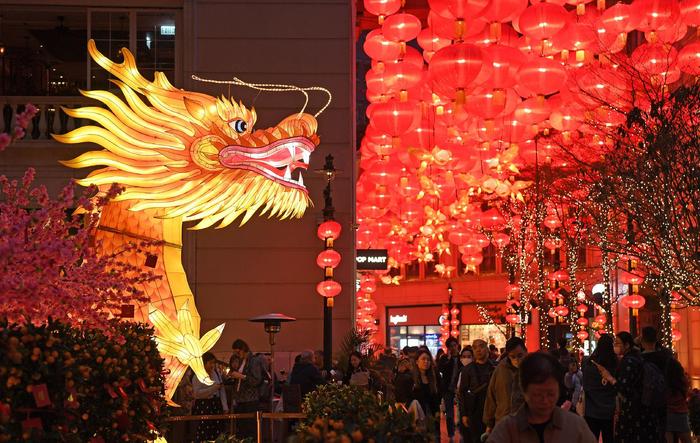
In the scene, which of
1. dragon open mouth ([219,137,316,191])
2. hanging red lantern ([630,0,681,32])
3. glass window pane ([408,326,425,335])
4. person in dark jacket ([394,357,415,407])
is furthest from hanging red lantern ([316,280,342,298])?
glass window pane ([408,326,425,335])

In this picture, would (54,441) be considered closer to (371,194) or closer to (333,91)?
(333,91)

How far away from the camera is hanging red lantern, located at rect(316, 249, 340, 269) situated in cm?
1919

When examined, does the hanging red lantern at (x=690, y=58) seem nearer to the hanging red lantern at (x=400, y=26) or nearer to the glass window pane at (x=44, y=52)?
the hanging red lantern at (x=400, y=26)

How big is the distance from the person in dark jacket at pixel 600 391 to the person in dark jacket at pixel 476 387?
135 cm

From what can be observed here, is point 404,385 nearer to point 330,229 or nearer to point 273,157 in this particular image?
point 330,229

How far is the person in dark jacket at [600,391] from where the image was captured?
41.8ft

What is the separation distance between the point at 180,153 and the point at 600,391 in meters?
5.54

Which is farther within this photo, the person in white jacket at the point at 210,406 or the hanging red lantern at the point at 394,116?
the hanging red lantern at the point at 394,116

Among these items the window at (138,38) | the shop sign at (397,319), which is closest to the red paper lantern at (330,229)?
the window at (138,38)

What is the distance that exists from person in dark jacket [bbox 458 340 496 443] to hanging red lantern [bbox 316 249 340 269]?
5.41m

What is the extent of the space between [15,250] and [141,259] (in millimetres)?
6287

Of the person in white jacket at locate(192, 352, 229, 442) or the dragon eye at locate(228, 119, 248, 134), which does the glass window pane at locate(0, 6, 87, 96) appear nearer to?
the dragon eye at locate(228, 119, 248, 134)

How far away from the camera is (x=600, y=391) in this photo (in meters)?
12.9

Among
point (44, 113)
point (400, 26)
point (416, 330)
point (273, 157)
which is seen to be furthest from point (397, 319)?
point (273, 157)
